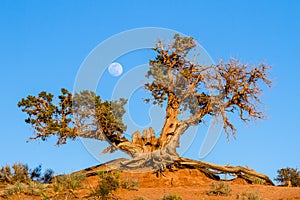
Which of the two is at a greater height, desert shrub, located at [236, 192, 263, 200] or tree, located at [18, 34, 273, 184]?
tree, located at [18, 34, 273, 184]

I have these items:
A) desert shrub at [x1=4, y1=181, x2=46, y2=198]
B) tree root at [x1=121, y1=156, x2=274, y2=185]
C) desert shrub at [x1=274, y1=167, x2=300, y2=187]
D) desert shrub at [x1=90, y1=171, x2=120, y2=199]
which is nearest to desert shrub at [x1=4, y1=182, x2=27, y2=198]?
desert shrub at [x1=4, y1=181, x2=46, y2=198]

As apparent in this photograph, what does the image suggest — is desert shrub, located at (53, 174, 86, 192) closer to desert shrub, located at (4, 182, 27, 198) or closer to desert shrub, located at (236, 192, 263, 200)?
desert shrub, located at (4, 182, 27, 198)

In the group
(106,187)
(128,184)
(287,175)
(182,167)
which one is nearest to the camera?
(106,187)

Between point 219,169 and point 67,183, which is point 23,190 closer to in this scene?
point 67,183

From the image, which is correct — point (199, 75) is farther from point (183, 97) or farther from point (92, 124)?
point (92, 124)

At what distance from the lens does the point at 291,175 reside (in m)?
30.6

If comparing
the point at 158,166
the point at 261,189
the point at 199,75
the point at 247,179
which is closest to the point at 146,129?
the point at 158,166

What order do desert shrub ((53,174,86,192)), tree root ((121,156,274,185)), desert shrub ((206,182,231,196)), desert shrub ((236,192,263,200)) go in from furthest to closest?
tree root ((121,156,274,185)) < desert shrub ((53,174,86,192)) < desert shrub ((206,182,231,196)) < desert shrub ((236,192,263,200))

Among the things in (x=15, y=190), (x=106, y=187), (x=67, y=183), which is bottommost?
(x=106, y=187)

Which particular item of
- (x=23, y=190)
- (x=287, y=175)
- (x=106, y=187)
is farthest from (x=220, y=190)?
(x=287, y=175)

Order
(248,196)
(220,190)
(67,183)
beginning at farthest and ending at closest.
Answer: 1. (67,183)
2. (220,190)
3. (248,196)

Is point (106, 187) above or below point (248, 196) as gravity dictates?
above

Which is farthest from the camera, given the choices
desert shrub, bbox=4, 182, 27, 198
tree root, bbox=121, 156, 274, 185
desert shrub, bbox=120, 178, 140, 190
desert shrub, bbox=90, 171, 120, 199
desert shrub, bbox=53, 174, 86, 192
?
tree root, bbox=121, 156, 274, 185

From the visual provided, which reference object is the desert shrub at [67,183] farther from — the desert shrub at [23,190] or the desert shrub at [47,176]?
the desert shrub at [47,176]
